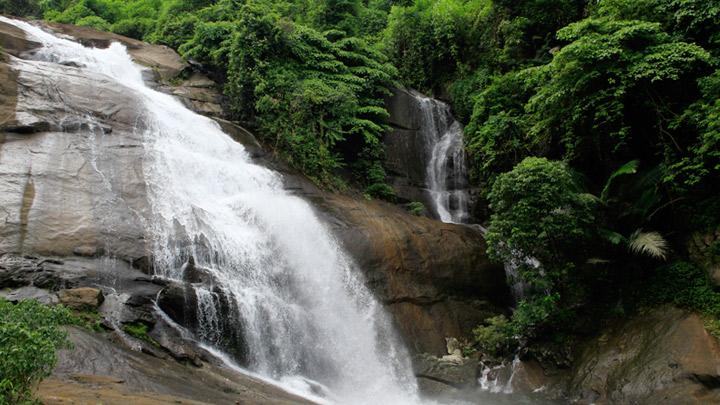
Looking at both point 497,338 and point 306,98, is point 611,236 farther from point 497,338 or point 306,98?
point 306,98

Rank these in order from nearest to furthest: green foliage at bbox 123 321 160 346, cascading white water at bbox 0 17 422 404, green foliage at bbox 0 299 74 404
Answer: green foliage at bbox 0 299 74 404, green foliage at bbox 123 321 160 346, cascading white water at bbox 0 17 422 404

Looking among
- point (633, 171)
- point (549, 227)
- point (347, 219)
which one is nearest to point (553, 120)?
point (633, 171)

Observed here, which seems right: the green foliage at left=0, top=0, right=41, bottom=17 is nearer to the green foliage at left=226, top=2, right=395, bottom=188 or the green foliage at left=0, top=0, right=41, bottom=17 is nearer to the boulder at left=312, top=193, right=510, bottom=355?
the green foliage at left=226, top=2, right=395, bottom=188

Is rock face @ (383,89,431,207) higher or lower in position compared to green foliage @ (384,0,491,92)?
lower

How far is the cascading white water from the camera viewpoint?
452 inches

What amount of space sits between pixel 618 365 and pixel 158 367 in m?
10.0

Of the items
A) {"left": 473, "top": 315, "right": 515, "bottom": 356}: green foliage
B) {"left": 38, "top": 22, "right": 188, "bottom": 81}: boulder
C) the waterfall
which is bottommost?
{"left": 473, "top": 315, "right": 515, "bottom": 356}: green foliage

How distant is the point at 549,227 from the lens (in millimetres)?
12469

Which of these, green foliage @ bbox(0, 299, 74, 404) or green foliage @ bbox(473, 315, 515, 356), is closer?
green foliage @ bbox(0, 299, 74, 404)

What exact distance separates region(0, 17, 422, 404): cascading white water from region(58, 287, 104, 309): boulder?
1.83 meters

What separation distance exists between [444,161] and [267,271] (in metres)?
10.5

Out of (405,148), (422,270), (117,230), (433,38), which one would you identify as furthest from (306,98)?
(117,230)

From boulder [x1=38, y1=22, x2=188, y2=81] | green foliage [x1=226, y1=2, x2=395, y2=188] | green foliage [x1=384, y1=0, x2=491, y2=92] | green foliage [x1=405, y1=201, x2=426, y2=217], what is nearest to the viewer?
green foliage [x1=405, y1=201, x2=426, y2=217]

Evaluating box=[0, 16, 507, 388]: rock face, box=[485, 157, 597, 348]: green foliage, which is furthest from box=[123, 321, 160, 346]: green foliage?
box=[485, 157, 597, 348]: green foliage
